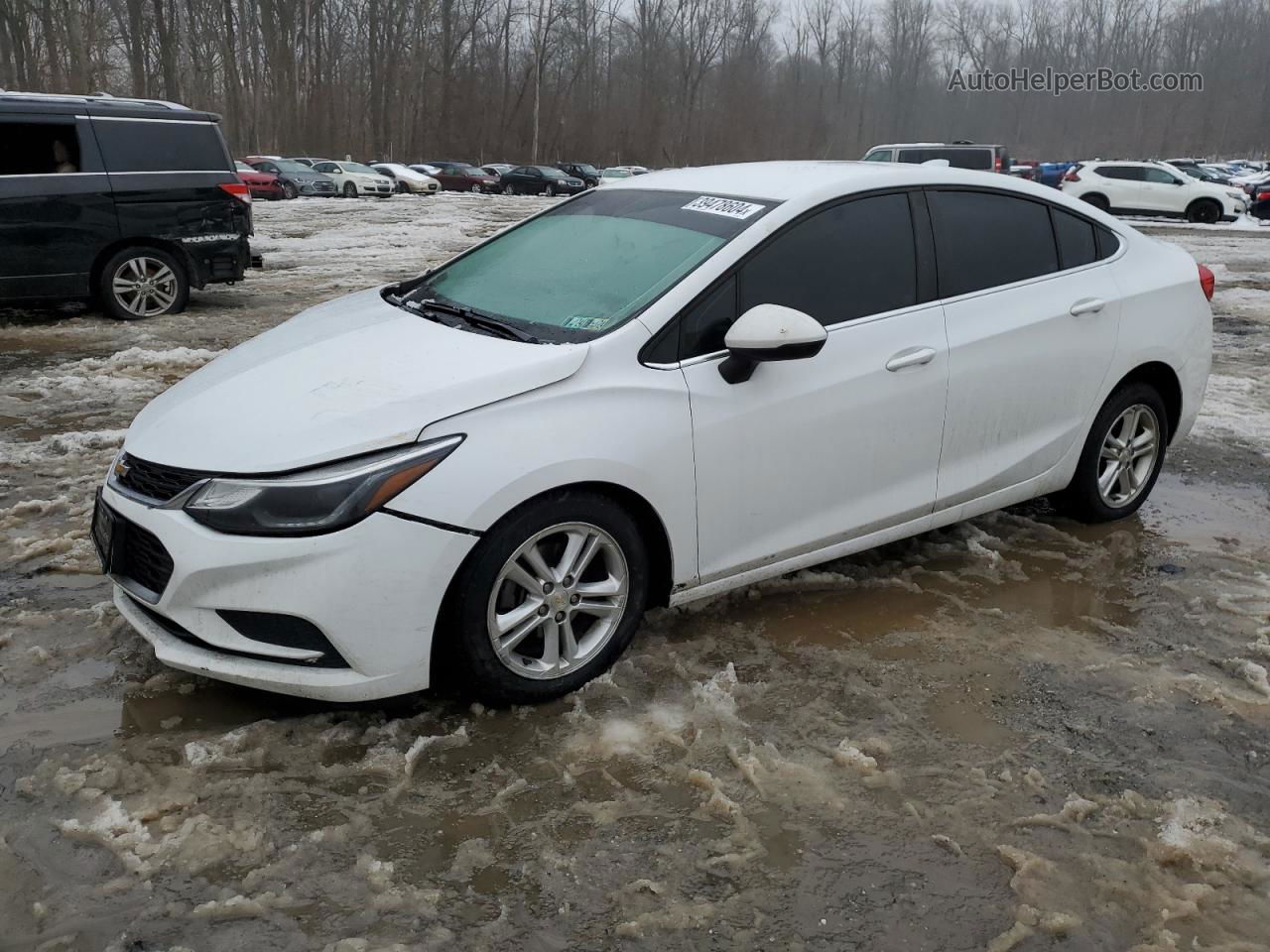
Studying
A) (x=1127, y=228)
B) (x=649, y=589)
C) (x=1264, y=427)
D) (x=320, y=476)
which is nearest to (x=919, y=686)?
(x=649, y=589)

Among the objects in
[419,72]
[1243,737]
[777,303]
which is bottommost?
[1243,737]

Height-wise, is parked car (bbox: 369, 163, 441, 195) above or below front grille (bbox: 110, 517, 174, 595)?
above

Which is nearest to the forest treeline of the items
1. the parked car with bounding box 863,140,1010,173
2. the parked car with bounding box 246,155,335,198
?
the parked car with bounding box 246,155,335,198

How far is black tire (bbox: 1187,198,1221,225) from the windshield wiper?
30.0m

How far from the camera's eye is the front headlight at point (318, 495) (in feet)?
9.36

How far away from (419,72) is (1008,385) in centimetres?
6472

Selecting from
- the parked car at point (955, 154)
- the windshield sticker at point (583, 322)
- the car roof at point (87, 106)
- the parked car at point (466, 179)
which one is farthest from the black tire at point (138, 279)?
the parked car at point (466, 179)

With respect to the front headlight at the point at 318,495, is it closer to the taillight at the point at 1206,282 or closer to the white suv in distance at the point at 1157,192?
the taillight at the point at 1206,282

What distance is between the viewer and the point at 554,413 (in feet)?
10.2

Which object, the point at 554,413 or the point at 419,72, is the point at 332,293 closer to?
the point at 554,413

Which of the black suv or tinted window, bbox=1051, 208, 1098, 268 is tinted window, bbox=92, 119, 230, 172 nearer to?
the black suv

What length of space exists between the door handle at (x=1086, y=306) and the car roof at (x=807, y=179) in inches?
19.8

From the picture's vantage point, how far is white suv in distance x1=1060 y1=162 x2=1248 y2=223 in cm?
2858

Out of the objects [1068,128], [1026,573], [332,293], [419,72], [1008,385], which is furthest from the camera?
[1068,128]
